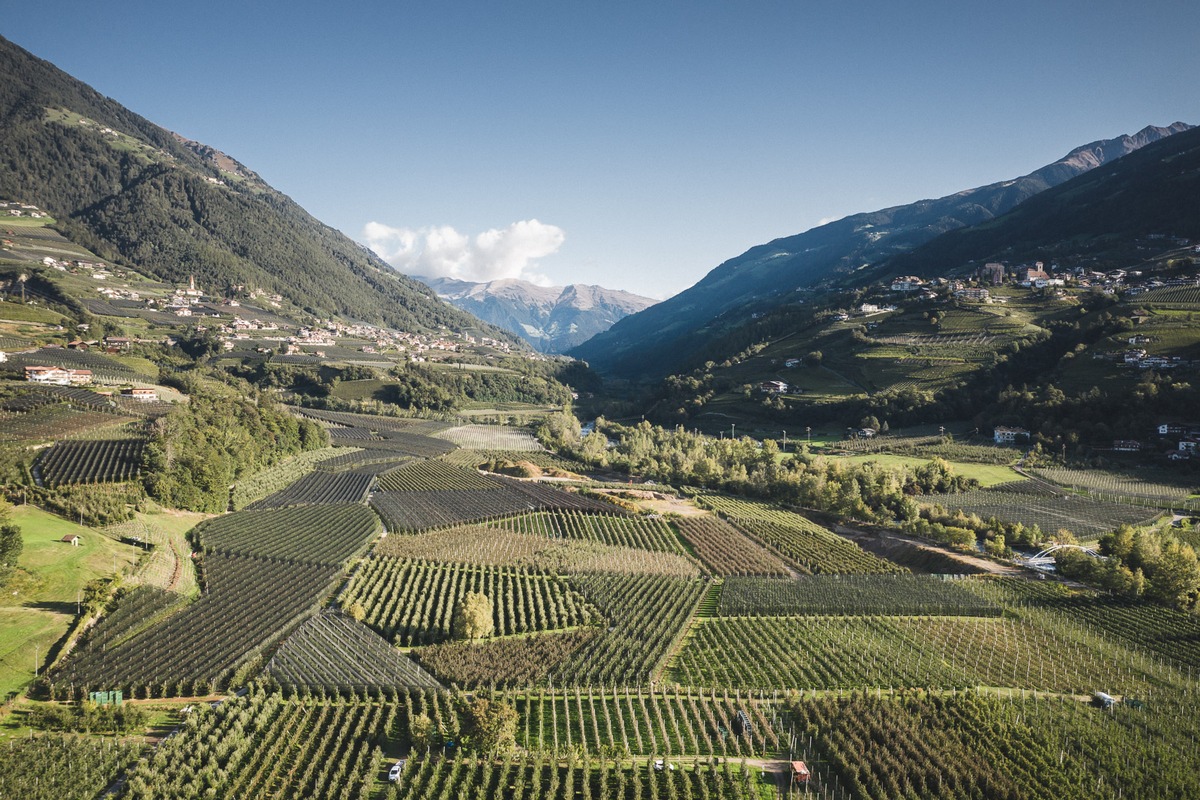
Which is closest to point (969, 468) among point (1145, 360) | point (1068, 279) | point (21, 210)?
point (1145, 360)

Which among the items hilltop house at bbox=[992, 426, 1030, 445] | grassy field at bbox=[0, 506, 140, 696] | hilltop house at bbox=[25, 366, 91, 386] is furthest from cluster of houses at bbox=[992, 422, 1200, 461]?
hilltop house at bbox=[25, 366, 91, 386]

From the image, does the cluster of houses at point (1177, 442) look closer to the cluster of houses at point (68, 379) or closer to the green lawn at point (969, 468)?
the green lawn at point (969, 468)

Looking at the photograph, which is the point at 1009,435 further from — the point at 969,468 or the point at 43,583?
the point at 43,583

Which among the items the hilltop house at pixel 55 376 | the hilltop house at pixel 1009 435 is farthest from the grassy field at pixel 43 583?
the hilltop house at pixel 1009 435

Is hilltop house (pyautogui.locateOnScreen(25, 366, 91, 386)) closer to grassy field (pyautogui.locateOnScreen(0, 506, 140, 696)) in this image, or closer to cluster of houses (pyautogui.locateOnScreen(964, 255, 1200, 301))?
grassy field (pyautogui.locateOnScreen(0, 506, 140, 696))

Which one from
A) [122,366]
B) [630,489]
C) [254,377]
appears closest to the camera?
[630,489]

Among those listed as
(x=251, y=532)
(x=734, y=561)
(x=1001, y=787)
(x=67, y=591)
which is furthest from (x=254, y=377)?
(x=1001, y=787)

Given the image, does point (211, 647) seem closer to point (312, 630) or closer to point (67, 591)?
point (312, 630)

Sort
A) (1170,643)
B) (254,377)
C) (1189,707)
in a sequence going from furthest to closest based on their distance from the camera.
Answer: (254,377)
(1170,643)
(1189,707)
